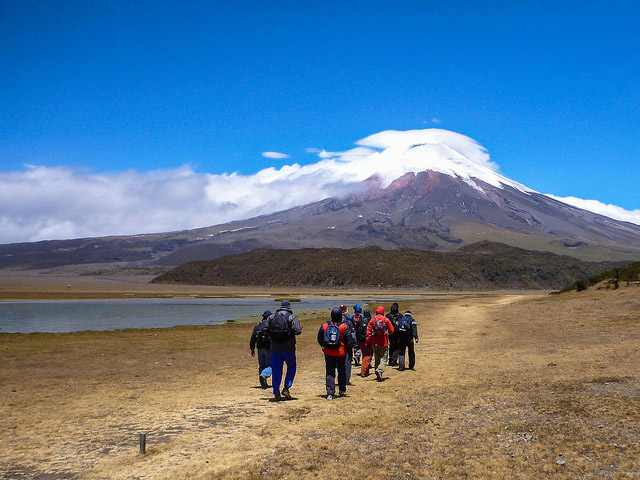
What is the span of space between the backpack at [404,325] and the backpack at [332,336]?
4.34m

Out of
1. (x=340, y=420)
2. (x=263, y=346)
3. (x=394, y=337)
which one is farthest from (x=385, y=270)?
(x=340, y=420)

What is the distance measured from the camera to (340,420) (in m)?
9.55

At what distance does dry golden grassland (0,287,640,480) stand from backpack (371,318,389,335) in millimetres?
1352

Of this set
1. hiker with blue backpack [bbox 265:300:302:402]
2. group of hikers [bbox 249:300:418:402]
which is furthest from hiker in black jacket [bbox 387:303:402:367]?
hiker with blue backpack [bbox 265:300:302:402]

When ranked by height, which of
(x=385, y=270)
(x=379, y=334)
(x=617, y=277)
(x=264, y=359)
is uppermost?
(x=385, y=270)

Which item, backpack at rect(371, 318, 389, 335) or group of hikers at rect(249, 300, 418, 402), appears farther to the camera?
backpack at rect(371, 318, 389, 335)

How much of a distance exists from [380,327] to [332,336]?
2927 mm

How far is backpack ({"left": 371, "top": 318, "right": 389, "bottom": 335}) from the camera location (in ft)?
47.3

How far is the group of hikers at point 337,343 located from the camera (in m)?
11.5

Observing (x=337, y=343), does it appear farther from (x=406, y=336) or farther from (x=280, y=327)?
(x=406, y=336)

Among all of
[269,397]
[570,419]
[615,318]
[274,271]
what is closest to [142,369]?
[269,397]

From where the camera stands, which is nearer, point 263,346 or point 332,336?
point 332,336

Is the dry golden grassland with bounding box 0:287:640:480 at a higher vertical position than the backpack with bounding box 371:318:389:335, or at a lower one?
lower

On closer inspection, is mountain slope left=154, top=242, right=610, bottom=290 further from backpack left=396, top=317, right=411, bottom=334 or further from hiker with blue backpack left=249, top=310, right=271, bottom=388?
hiker with blue backpack left=249, top=310, right=271, bottom=388
